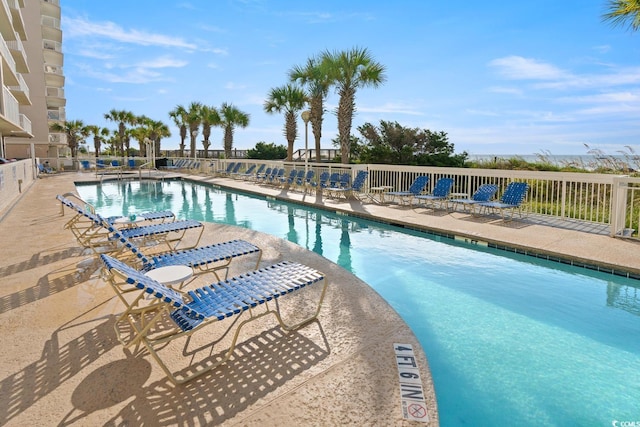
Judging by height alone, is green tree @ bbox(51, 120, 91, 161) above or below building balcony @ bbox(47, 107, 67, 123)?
below

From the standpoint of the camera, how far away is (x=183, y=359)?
272 centimetres

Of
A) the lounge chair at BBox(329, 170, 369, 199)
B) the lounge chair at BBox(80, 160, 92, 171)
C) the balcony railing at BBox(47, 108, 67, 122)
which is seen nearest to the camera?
the lounge chair at BBox(329, 170, 369, 199)

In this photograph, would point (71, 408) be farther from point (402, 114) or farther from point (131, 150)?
point (131, 150)

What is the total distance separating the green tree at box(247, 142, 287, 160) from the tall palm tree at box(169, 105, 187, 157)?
21.7 ft

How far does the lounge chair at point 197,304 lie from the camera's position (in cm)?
246

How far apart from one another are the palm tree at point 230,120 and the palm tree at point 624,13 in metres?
24.5

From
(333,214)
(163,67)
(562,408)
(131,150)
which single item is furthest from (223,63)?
(131,150)

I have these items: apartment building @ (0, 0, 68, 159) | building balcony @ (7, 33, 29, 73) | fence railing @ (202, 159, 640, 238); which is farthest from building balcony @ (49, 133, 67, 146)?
fence railing @ (202, 159, 640, 238)

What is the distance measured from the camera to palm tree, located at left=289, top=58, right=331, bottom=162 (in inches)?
785

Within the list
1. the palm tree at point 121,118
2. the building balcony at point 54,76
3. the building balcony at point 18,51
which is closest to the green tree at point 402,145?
the building balcony at point 18,51

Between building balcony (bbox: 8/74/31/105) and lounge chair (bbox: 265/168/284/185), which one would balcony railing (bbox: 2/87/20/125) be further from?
lounge chair (bbox: 265/168/284/185)

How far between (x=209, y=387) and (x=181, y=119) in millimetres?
37443

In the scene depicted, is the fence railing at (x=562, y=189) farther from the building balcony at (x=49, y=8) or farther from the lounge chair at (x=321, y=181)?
the building balcony at (x=49, y=8)

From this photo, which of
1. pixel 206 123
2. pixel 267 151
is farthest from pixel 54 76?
pixel 267 151
